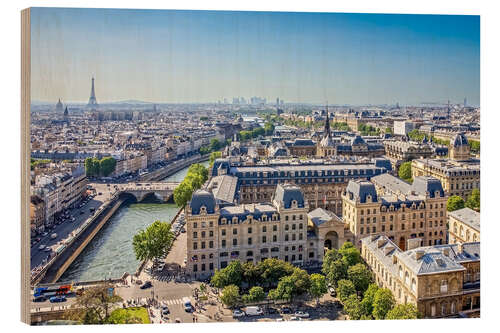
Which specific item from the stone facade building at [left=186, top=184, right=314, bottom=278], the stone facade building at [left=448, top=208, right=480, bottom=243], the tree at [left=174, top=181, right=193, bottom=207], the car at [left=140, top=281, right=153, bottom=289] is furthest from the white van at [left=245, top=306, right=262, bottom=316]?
the tree at [left=174, top=181, right=193, bottom=207]

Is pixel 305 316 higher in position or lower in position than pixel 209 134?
lower

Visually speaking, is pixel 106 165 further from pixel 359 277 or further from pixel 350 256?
pixel 359 277

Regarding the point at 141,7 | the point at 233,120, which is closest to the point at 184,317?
the point at 141,7

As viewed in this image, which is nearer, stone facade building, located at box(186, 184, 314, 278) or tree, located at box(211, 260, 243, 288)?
tree, located at box(211, 260, 243, 288)

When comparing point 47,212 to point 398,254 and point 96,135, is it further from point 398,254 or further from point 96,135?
point 96,135

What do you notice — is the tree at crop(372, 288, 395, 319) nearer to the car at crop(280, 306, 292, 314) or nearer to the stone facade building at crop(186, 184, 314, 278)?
the car at crop(280, 306, 292, 314)

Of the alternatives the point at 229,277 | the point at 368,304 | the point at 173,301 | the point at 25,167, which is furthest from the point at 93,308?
the point at 368,304

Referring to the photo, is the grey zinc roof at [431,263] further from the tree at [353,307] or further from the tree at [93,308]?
the tree at [93,308]
